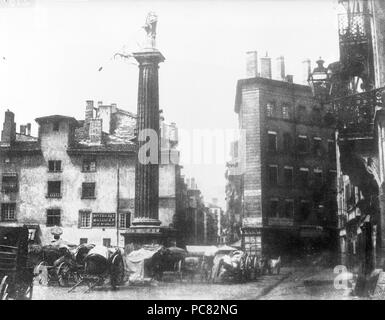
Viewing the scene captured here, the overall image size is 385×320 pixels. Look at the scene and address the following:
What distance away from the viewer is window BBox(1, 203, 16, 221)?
142ft

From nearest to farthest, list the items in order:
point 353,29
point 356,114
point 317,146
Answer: point 356,114 < point 353,29 < point 317,146

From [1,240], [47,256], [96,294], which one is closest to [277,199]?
[47,256]

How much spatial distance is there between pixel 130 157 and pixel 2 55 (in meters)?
29.1

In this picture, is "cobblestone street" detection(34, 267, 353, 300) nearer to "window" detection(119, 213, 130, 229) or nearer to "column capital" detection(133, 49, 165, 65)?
"column capital" detection(133, 49, 165, 65)

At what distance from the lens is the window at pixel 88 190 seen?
44.1 meters

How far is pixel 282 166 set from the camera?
145 ft

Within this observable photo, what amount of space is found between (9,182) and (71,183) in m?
5.28

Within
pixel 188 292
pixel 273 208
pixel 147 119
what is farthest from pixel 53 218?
pixel 188 292

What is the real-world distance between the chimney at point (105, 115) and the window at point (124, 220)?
837 centimetres

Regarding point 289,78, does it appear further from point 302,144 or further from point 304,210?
point 304,210

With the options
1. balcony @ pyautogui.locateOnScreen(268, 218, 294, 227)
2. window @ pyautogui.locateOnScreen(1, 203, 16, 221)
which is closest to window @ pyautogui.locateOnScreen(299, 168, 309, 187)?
balcony @ pyautogui.locateOnScreen(268, 218, 294, 227)

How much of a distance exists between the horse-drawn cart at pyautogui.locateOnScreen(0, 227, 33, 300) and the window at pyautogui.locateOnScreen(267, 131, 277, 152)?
102 ft

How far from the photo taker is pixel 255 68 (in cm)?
4419
